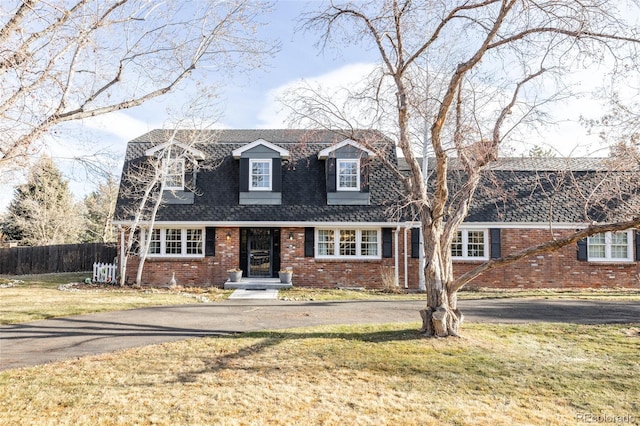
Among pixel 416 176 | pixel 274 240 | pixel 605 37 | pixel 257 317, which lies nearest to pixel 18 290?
pixel 274 240

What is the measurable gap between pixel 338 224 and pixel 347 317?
7159 mm

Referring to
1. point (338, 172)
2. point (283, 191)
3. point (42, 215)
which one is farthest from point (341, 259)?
point (42, 215)

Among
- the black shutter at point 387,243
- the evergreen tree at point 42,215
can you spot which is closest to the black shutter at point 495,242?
the black shutter at point 387,243

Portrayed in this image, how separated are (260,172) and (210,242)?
12.2 feet

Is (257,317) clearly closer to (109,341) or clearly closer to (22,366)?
(109,341)

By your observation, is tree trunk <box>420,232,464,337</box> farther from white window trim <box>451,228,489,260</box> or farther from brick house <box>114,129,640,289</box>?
white window trim <box>451,228,489,260</box>

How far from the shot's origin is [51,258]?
24.3 m

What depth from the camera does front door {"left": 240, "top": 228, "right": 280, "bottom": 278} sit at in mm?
18188

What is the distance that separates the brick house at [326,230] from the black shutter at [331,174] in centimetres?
4

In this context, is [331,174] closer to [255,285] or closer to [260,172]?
[260,172]

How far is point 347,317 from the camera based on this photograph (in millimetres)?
10453

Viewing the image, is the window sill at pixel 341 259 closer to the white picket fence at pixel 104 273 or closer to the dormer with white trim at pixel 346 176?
the dormer with white trim at pixel 346 176

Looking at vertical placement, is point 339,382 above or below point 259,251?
below

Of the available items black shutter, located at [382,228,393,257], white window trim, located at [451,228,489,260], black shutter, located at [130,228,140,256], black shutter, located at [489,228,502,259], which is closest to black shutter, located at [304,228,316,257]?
black shutter, located at [382,228,393,257]
